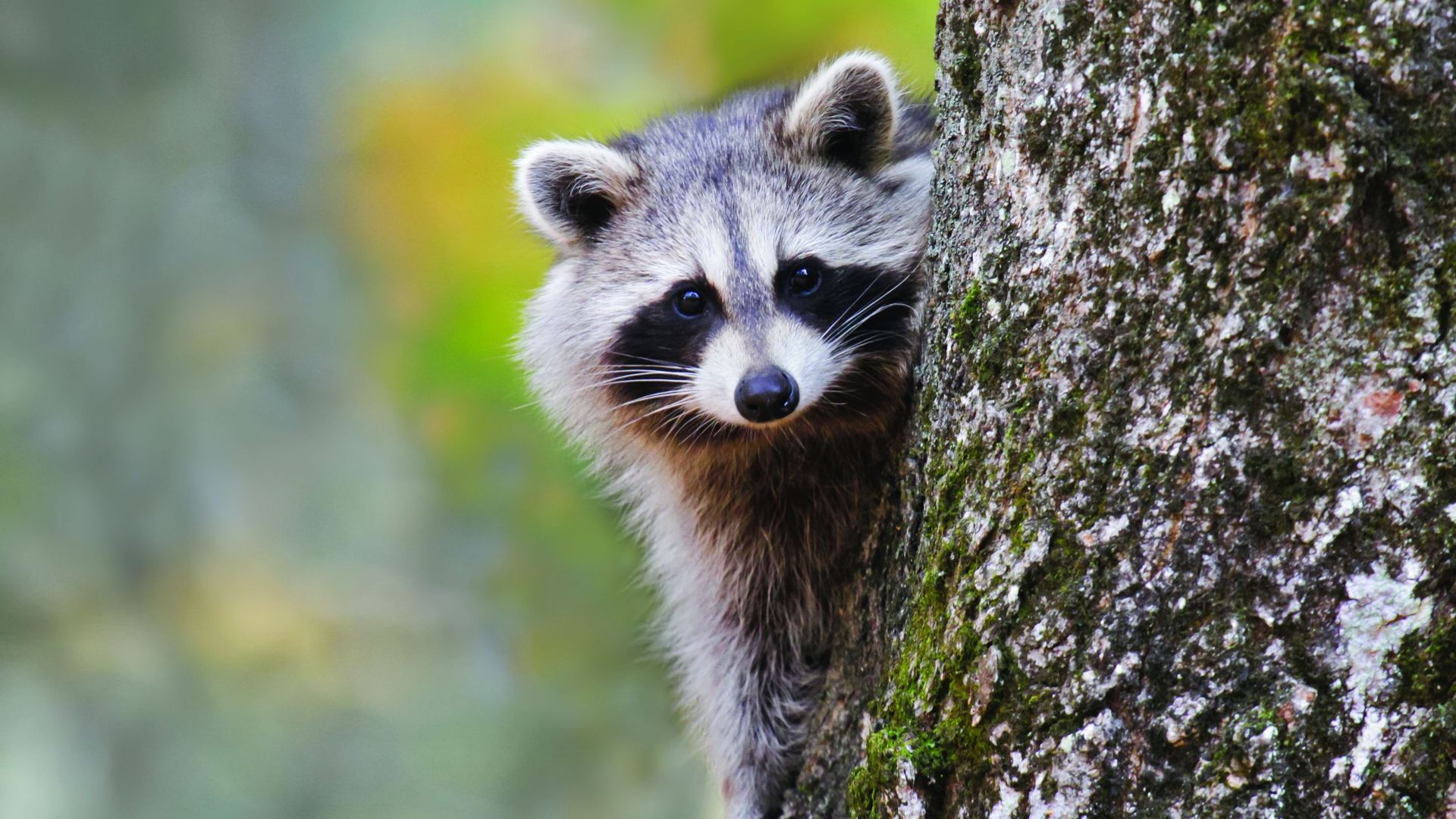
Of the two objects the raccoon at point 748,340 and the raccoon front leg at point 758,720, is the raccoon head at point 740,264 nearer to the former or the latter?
the raccoon at point 748,340

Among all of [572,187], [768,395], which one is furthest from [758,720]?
[572,187]

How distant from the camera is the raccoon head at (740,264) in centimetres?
256

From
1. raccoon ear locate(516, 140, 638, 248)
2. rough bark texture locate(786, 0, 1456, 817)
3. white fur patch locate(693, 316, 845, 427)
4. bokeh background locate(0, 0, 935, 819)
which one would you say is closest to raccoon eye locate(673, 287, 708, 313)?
white fur patch locate(693, 316, 845, 427)

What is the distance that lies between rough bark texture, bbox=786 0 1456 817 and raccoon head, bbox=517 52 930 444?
71 centimetres

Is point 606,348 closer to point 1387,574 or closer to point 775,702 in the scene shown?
point 775,702

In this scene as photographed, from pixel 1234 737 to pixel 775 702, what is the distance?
1.74 m

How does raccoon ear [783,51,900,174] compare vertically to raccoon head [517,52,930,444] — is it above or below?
above

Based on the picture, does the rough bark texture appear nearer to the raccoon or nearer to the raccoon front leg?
the raccoon

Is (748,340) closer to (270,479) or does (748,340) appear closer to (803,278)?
(803,278)

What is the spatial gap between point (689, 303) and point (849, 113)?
0.57 metres

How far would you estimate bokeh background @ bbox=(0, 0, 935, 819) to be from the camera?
5133 millimetres

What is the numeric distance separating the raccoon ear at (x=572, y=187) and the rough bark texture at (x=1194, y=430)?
1.35m

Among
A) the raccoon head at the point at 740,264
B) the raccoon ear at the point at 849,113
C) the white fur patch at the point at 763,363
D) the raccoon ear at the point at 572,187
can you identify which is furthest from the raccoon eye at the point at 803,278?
the raccoon ear at the point at 572,187

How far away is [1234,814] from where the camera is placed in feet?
4.62
